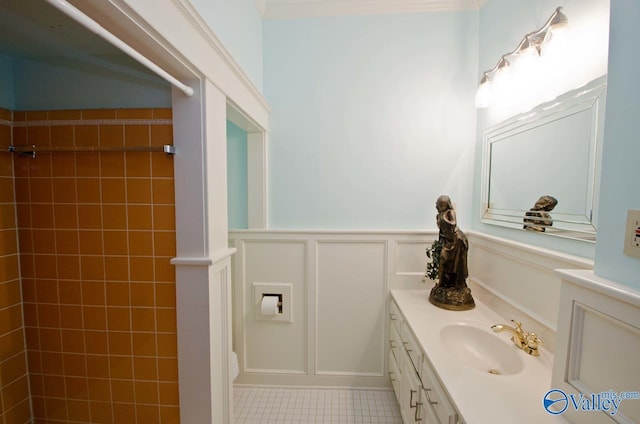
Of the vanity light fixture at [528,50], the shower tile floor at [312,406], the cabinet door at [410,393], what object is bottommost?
the shower tile floor at [312,406]

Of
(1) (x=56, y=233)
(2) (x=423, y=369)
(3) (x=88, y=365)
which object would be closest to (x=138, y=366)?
(3) (x=88, y=365)

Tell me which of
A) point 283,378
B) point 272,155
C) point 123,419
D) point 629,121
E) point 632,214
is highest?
point 272,155

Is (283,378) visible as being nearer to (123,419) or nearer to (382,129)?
(123,419)

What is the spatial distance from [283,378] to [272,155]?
1716 mm

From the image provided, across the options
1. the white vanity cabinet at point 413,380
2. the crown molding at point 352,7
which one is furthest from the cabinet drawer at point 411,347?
the crown molding at point 352,7

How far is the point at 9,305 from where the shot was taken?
1.17 m

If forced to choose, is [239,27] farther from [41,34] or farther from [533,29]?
[533,29]

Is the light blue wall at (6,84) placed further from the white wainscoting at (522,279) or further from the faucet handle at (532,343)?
the faucet handle at (532,343)

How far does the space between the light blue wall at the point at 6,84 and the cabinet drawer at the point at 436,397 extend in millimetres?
2318

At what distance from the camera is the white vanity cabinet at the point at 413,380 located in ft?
3.01

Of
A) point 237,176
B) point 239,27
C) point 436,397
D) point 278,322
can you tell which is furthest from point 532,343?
point 239,27

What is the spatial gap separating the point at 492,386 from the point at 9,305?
7.16 ft

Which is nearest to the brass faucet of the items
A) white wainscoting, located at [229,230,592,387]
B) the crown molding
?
white wainscoting, located at [229,230,592,387]

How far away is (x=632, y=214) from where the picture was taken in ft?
2.09
